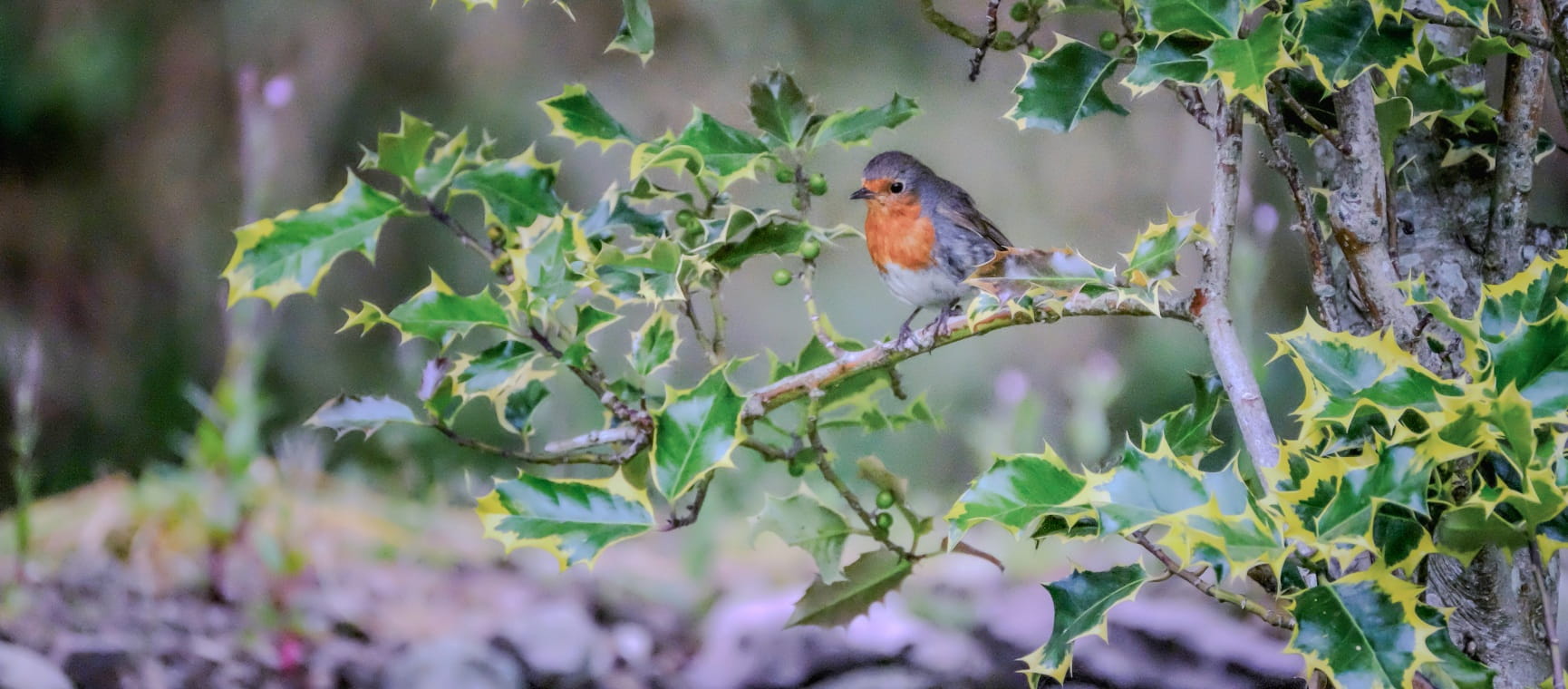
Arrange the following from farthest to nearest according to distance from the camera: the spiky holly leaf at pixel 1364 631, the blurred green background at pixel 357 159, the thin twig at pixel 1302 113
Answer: the blurred green background at pixel 357 159, the thin twig at pixel 1302 113, the spiky holly leaf at pixel 1364 631

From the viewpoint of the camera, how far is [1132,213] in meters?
1.13

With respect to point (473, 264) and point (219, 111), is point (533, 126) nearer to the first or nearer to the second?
point (473, 264)

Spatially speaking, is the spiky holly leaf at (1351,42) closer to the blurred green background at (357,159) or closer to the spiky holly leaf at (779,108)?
the spiky holly leaf at (779,108)

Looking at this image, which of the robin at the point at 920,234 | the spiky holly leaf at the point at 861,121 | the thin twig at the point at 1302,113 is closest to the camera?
the thin twig at the point at 1302,113

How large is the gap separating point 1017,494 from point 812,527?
0.30 meters

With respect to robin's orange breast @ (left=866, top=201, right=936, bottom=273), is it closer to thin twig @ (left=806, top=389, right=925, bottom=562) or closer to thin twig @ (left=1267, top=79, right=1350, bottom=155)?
thin twig @ (left=806, top=389, right=925, bottom=562)

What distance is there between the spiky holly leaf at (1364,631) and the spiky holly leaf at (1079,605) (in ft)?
0.24

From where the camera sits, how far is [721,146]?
57cm

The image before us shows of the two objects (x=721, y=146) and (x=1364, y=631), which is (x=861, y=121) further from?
(x=1364, y=631)

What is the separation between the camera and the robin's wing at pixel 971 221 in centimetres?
92

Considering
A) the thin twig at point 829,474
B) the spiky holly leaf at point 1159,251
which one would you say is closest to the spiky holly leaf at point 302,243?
the thin twig at point 829,474

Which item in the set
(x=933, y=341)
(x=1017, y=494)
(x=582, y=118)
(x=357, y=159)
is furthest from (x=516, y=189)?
(x=357, y=159)

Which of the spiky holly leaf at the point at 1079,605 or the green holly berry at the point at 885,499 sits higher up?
the green holly berry at the point at 885,499

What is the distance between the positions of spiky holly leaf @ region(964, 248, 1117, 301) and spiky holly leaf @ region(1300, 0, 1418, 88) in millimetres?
128
